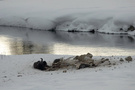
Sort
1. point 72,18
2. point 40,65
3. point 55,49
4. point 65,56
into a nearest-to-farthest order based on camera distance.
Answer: point 40,65 → point 65,56 → point 55,49 → point 72,18

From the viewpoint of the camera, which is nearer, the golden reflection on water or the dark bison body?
the dark bison body

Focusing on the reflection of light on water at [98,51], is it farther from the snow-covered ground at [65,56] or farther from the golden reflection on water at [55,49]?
the snow-covered ground at [65,56]

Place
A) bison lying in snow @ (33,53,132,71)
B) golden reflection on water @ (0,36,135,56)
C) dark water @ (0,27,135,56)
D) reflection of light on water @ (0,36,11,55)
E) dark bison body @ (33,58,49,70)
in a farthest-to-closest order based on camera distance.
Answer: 1. dark water @ (0,27,135,56)
2. reflection of light on water @ (0,36,11,55)
3. golden reflection on water @ (0,36,135,56)
4. dark bison body @ (33,58,49,70)
5. bison lying in snow @ (33,53,132,71)

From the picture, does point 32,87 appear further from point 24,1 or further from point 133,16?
point 24,1

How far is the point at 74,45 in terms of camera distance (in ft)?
82.2

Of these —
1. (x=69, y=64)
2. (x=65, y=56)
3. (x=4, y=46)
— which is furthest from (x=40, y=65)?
(x=4, y=46)

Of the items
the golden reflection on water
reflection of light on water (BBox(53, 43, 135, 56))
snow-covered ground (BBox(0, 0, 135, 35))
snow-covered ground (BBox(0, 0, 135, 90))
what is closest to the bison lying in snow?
snow-covered ground (BBox(0, 0, 135, 90))

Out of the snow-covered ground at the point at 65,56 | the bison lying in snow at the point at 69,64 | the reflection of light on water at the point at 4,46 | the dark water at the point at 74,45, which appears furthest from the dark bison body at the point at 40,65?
the reflection of light on water at the point at 4,46

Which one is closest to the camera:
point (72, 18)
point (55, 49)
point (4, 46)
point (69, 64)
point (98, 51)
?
point (69, 64)

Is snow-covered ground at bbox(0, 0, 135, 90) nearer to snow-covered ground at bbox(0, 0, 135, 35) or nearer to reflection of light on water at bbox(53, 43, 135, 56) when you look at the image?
snow-covered ground at bbox(0, 0, 135, 35)

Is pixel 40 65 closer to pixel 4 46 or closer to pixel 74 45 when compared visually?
pixel 4 46

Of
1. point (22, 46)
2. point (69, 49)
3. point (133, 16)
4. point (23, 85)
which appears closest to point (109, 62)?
point (23, 85)

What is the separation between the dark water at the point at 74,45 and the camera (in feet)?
69.7

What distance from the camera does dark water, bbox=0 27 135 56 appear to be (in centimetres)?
2123
